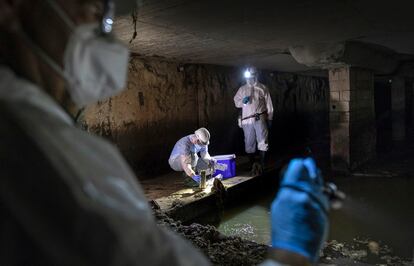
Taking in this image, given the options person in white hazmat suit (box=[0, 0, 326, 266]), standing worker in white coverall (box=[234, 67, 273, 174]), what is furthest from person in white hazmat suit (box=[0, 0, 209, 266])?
standing worker in white coverall (box=[234, 67, 273, 174])

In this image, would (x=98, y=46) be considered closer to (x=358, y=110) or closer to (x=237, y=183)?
(x=237, y=183)

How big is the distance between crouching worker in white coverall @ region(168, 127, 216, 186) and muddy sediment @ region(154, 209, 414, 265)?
5.75ft

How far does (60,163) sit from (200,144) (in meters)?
5.61

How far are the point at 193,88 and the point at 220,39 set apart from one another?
2911 millimetres

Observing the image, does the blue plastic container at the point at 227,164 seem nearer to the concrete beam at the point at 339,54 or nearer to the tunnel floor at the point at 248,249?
the tunnel floor at the point at 248,249

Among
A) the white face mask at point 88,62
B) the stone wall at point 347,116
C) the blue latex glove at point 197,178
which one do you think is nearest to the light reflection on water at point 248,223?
the blue latex glove at point 197,178

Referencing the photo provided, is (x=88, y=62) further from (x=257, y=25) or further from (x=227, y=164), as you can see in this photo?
(x=227, y=164)

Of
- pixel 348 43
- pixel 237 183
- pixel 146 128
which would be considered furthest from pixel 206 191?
pixel 348 43

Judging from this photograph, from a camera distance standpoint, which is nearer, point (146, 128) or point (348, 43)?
point (348, 43)

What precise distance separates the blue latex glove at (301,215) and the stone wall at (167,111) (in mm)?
4915

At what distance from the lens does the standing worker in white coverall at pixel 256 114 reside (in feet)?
23.9

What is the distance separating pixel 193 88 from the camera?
8672 mm

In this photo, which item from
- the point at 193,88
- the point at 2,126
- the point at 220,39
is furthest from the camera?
the point at 193,88

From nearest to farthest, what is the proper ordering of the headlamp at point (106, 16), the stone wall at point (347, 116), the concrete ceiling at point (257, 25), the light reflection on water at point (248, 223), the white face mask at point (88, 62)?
the white face mask at point (88, 62) → the headlamp at point (106, 16) → the concrete ceiling at point (257, 25) → the light reflection on water at point (248, 223) → the stone wall at point (347, 116)
